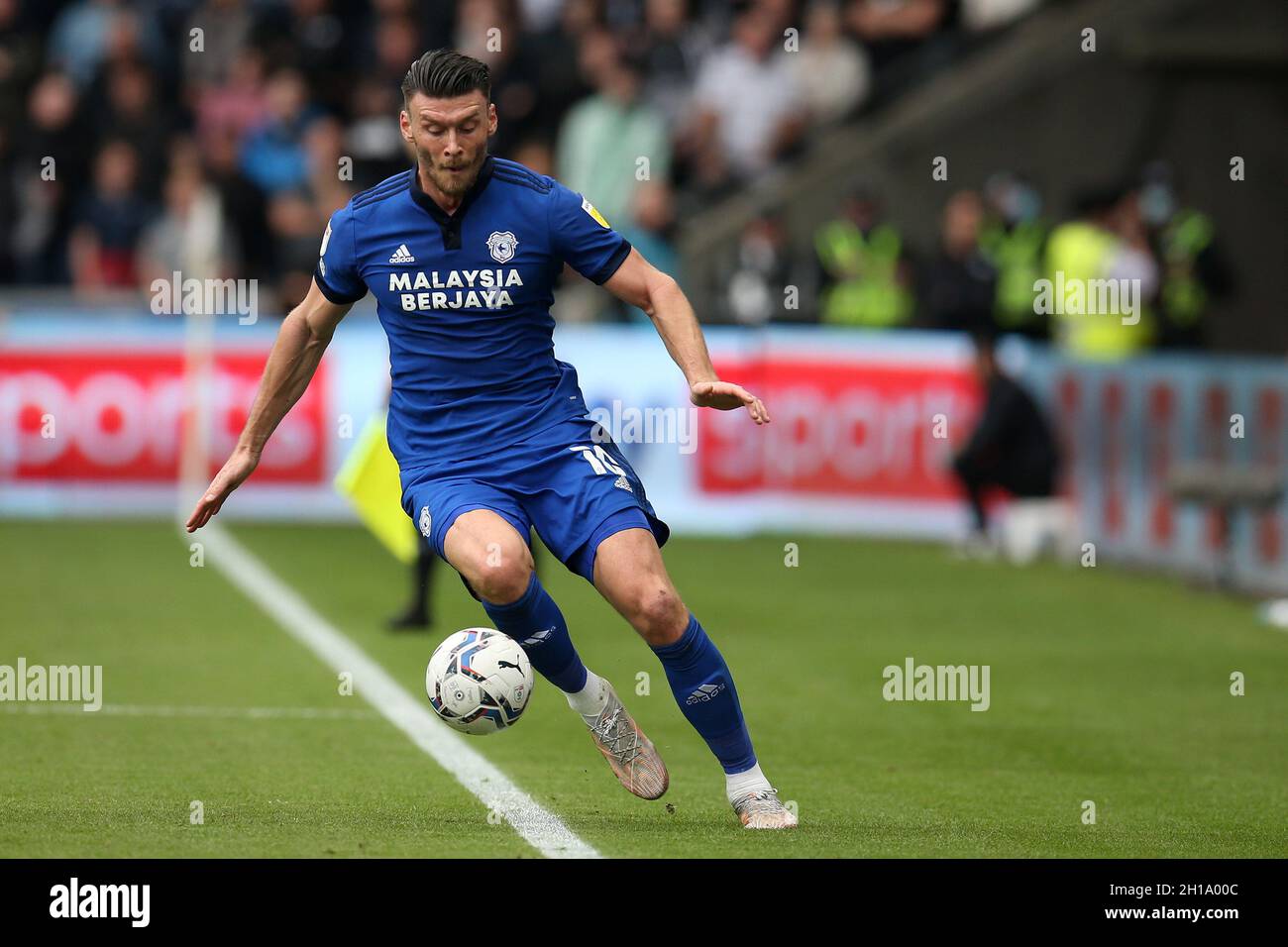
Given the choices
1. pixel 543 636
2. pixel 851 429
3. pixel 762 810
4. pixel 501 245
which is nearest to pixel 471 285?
pixel 501 245

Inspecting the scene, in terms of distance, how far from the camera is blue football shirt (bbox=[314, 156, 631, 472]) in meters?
7.35

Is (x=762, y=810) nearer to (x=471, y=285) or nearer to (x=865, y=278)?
(x=471, y=285)

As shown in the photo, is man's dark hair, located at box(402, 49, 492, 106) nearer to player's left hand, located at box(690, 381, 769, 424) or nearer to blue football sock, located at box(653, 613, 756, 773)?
player's left hand, located at box(690, 381, 769, 424)

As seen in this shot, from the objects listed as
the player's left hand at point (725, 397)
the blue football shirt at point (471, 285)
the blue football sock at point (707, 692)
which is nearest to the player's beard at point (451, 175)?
the blue football shirt at point (471, 285)

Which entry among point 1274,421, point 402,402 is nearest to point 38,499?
point 1274,421

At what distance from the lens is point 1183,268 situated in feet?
60.6

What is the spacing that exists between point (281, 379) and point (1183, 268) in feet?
39.8

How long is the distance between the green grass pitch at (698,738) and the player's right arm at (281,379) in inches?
40.7

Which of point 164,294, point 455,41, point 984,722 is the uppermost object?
point 455,41

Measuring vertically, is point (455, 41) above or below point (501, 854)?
above

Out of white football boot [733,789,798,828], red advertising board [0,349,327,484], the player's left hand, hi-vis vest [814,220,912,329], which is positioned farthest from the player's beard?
hi-vis vest [814,220,912,329]

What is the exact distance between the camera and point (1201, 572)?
15.7 meters
